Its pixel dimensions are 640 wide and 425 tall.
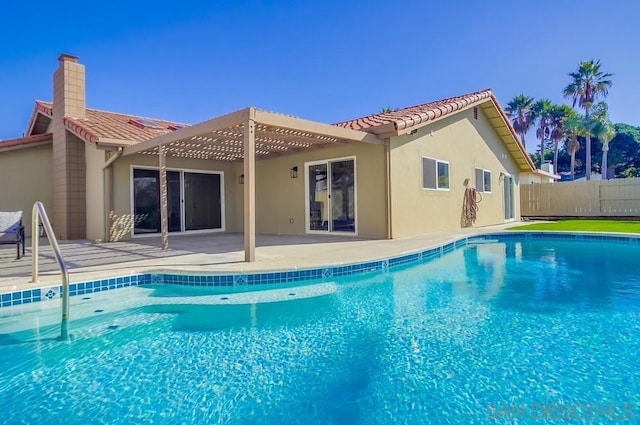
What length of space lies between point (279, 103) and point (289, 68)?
17.2 feet

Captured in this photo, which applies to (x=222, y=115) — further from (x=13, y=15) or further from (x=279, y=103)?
(x=279, y=103)

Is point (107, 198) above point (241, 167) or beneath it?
beneath

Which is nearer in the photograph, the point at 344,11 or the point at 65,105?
the point at 65,105

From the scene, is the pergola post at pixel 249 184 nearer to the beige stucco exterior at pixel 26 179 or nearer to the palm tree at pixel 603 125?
the beige stucco exterior at pixel 26 179

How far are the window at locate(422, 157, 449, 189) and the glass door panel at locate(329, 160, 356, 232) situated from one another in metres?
2.55

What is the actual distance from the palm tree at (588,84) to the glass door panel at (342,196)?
101 ft

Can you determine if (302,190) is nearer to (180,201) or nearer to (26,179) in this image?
(180,201)

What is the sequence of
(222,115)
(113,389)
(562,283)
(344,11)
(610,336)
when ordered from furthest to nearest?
1. (344,11)
2. (222,115)
3. (562,283)
4. (610,336)
5. (113,389)

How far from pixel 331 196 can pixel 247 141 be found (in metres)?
5.00

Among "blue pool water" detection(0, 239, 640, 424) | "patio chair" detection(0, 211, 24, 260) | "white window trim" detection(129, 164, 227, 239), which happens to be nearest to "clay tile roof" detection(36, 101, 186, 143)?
Result: "white window trim" detection(129, 164, 227, 239)

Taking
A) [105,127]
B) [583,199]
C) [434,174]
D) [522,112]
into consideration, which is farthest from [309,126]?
[522,112]

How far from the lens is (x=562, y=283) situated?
6.09 m

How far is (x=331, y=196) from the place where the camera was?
36.8 ft

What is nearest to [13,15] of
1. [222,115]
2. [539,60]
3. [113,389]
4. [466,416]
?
[222,115]
